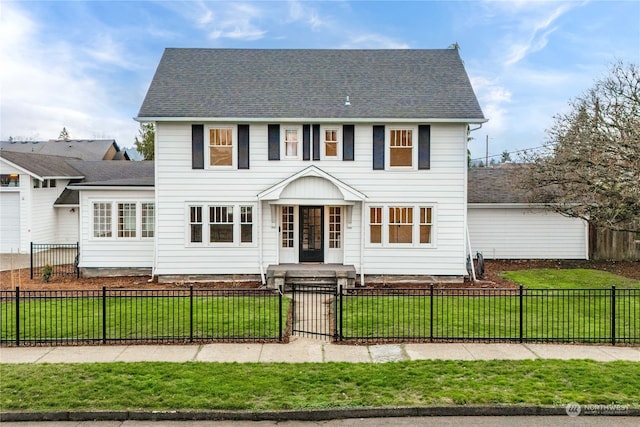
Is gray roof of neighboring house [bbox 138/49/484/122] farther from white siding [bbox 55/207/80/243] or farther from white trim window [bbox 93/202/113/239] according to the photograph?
white siding [bbox 55/207/80/243]

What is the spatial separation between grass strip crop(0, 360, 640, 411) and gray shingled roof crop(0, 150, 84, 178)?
761 inches

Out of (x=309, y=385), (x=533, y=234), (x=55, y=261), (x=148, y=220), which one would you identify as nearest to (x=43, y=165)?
(x=55, y=261)

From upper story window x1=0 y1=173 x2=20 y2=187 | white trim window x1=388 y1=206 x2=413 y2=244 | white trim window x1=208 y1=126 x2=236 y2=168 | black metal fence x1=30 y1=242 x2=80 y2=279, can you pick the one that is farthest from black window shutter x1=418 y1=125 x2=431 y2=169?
upper story window x1=0 y1=173 x2=20 y2=187

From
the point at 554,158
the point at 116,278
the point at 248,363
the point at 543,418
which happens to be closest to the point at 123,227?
the point at 116,278

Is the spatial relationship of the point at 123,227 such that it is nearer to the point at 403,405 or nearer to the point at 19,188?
the point at 19,188

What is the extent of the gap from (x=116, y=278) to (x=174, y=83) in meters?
7.21

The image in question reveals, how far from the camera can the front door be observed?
18.0 metres

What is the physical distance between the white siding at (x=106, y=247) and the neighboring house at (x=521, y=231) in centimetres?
1350

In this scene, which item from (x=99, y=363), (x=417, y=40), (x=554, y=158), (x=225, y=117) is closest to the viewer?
(x=99, y=363)

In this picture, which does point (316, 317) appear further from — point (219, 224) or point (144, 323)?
point (219, 224)

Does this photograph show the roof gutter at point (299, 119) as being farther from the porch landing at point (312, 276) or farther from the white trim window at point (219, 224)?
the porch landing at point (312, 276)

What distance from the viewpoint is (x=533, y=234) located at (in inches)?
891

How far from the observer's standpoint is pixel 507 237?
22688mm

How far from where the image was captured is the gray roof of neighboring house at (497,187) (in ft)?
74.2
